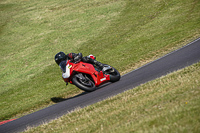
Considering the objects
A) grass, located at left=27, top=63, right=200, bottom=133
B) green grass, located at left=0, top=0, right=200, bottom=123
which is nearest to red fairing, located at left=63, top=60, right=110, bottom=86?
grass, located at left=27, top=63, right=200, bottom=133

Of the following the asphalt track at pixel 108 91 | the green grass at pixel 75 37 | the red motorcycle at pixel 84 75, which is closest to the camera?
the asphalt track at pixel 108 91

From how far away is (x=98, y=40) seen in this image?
24.5 metres

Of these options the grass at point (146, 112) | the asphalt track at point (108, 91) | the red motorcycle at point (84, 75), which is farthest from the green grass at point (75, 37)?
the grass at point (146, 112)

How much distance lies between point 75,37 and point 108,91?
18.6 m

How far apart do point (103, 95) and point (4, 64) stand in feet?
60.9

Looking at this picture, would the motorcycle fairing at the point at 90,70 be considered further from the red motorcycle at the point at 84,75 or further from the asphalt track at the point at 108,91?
the asphalt track at the point at 108,91

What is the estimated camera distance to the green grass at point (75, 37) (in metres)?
15.7

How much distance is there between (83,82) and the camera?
32.1 feet

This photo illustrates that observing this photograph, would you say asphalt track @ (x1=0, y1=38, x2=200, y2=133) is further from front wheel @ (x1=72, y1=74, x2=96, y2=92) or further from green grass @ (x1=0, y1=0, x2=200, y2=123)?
green grass @ (x1=0, y1=0, x2=200, y2=123)

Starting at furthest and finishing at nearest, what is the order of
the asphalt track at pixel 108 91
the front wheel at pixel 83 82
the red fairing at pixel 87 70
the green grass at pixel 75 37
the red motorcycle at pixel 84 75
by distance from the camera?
the green grass at pixel 75 37
the red fairing at pixel 87 70
the red motorcycle at pixel 84 75
the front wheel at pixel 83 82
the asphalt track at pixel 108 91

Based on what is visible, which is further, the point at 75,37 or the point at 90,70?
the point at 75,37

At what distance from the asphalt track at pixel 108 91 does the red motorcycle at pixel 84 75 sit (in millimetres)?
375

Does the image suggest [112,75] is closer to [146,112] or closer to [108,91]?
[108,91]

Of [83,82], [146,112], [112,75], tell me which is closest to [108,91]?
[83,82]
